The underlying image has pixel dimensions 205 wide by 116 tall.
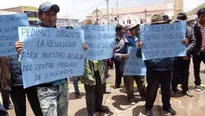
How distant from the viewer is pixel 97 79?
424cm

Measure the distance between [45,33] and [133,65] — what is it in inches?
97.0

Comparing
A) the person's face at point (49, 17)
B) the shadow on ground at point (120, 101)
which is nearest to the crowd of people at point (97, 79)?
the person's face at point (49, 17)

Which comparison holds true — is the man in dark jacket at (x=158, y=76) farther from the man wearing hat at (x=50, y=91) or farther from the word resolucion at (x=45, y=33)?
the man wearing hat at (x=50, y=91)

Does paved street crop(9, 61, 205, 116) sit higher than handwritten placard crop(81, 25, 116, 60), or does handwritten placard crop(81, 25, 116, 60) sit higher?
handwritten placard crop(81, 25, 116, 60)

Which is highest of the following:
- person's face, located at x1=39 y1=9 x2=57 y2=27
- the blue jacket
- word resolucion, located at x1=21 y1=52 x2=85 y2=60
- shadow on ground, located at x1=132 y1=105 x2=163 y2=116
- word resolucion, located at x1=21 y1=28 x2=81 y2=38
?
person's face, located at x1=39 y1=9 x2=57 y2=27

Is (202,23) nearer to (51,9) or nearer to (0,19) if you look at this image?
(51,9)

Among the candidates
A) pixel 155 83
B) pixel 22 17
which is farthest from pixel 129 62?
pixel 22 17

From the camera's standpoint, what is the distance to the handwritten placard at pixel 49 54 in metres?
2.53

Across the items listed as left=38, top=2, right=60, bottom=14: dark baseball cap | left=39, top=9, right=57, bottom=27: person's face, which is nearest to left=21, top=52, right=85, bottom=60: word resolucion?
left=39, top=9, right=57, bottom=27: person's face

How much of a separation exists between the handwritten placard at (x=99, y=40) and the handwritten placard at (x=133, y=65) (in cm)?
66

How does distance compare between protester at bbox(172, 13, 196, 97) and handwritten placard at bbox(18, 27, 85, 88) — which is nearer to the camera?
handwritten placard at bbox(18, 27, 85, 88)

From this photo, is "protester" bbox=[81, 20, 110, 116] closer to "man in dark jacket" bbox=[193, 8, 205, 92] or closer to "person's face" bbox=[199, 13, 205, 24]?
"man in dark jacket" bbox=[193, 8, 205, 92]

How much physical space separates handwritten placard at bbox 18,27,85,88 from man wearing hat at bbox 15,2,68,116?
0.27 feet

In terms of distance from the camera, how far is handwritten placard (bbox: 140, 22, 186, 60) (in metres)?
3.95
